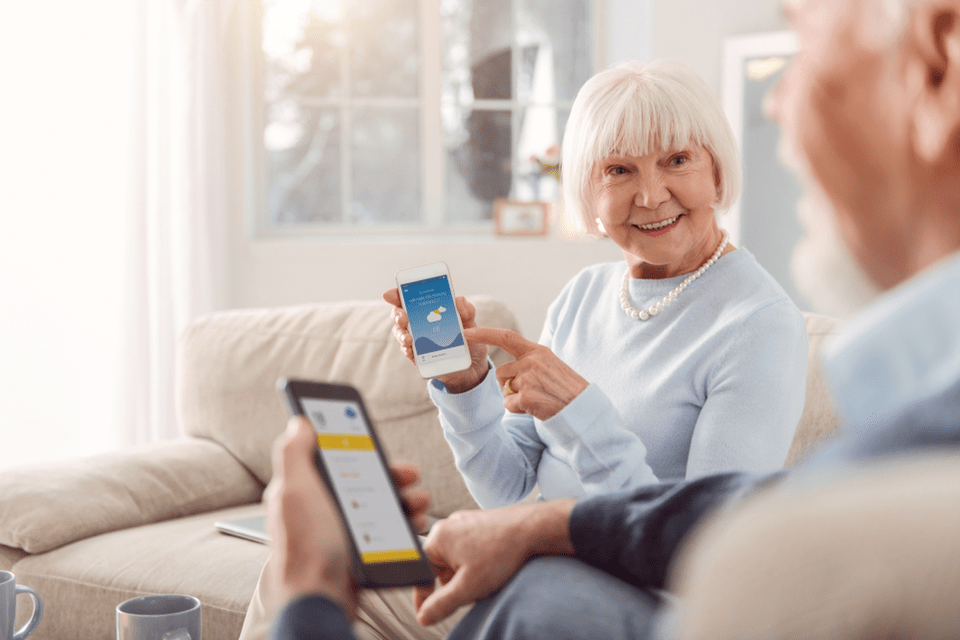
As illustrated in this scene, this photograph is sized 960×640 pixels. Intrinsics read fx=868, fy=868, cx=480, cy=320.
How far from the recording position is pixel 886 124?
0.51m

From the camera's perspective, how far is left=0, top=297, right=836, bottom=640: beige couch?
167 cm

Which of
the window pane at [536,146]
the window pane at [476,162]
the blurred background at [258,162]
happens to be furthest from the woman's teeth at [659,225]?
the window pane at [476,162]

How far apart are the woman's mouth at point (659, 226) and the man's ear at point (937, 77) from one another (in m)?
0.81

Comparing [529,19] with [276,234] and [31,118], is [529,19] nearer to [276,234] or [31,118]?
[276,234]

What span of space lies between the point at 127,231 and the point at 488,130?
1.50 metres

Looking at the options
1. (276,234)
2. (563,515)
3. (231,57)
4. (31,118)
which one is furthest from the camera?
(276,234)

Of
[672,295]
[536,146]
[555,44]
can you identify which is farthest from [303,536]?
[555,44]

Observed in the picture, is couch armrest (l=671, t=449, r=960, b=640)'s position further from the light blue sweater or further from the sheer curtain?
the sheer curtain

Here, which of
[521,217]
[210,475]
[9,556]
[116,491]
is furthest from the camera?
[521,217]

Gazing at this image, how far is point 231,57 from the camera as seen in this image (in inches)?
131

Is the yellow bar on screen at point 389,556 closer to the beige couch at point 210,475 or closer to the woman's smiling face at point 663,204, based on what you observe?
the woman's smiling face at point 663,204

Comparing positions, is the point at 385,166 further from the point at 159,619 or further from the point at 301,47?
the point at 159,619

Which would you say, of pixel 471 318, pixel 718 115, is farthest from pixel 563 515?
pixel 718 115

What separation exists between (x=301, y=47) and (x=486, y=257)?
115 cm
